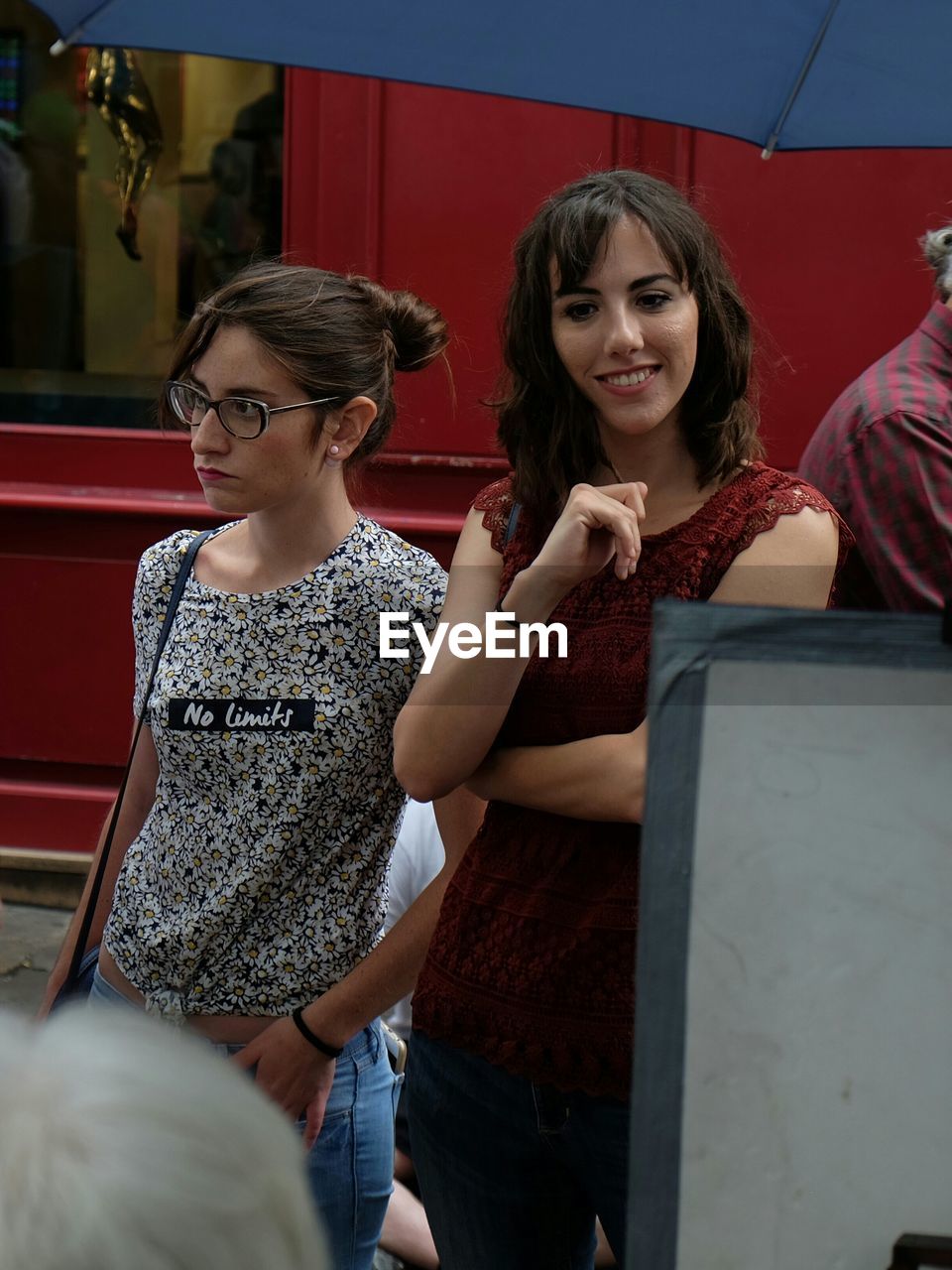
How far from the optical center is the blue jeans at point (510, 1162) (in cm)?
175

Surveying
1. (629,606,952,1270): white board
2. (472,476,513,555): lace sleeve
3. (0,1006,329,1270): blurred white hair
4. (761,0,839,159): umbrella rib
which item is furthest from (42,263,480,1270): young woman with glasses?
(0,1006,329,1270): blurred white hair

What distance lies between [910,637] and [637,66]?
129 cm

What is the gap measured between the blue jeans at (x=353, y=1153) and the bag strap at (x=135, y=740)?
3.6 inches

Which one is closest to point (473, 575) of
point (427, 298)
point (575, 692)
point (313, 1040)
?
point (575, 692)

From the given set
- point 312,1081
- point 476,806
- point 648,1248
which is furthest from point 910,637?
point 312,1081

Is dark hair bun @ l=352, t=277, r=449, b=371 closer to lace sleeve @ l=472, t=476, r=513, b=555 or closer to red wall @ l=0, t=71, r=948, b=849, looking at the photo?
lace sleeve @ l=472, t=476, r=513, b=555

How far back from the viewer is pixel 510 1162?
1.81 meters

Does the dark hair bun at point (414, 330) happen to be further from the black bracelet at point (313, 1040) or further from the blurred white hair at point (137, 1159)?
the blurred white hair at point (137, 1159)

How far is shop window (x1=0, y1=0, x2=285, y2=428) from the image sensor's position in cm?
509

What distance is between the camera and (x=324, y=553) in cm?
210

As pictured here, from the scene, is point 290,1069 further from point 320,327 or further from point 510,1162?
point 320,327

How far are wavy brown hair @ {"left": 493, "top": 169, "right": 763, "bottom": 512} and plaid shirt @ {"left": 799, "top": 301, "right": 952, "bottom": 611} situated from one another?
0.36 meters

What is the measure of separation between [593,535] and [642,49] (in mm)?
788

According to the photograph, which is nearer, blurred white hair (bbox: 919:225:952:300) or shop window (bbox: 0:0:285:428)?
blurred white hair (bbox: 919:225:952:300)
